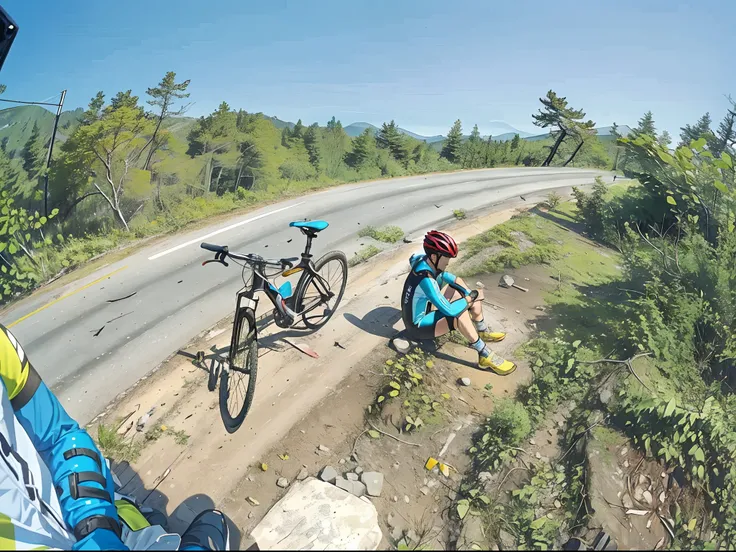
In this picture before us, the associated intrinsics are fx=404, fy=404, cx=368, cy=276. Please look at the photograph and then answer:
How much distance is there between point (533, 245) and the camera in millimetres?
9883

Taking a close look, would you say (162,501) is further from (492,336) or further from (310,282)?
(492,336)

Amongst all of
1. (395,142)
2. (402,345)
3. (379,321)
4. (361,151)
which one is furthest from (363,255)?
(395,142)

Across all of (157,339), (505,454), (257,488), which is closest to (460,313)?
(505,454)

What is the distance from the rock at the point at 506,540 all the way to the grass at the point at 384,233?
27.5 feet

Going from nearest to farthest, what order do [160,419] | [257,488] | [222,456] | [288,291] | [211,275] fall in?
[257,488]
[222,456]
[160,419]
[288,291]
[211,275]

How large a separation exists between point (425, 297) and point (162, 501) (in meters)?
3.77

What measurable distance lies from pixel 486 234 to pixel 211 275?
6932mm

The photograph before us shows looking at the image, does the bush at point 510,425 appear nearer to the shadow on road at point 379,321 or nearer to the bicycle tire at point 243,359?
the shadow on road at point 379,321

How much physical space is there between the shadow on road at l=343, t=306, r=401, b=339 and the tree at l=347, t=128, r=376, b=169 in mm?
23272

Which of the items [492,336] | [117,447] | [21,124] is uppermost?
[21,124]

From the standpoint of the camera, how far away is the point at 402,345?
6234mm

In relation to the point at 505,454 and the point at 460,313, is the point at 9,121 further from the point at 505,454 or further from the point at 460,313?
the point at 505,454

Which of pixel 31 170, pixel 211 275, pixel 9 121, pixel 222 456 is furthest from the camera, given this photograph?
pixel 31 170

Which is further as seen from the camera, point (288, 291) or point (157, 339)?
point (157, 339)
